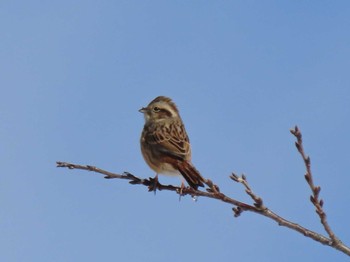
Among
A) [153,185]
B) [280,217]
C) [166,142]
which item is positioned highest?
[166,142]

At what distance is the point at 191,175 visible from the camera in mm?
8539

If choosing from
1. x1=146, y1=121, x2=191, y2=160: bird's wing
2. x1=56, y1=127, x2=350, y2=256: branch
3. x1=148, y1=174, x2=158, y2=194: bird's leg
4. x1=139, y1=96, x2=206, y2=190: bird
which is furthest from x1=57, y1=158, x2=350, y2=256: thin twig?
x1=146, y1=121, x2=191, y2=160: bird's wing

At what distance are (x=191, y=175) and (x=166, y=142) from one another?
2572 mm

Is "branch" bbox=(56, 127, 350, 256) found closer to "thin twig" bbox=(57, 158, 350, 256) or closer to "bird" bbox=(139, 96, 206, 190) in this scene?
"thin twig" bbox=(57, 158, 350, 256)

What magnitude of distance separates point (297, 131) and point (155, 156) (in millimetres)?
5774

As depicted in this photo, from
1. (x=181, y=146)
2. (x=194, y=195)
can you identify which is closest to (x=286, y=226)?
(x=194, y=195)

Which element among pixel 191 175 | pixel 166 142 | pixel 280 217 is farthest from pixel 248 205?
pixel 166 142

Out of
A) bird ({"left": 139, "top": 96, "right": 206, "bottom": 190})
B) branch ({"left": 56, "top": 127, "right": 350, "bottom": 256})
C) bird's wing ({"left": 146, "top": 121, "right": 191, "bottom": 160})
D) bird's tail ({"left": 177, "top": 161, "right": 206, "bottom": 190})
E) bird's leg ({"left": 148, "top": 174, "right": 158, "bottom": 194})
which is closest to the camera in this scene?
branch ({"left": 56, "top": 127, "right": 350, "bottom": 256})

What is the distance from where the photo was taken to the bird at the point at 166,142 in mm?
9396

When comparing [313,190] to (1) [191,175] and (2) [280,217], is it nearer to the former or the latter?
(2) [280,217]

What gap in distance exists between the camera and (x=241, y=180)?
5.50 meters

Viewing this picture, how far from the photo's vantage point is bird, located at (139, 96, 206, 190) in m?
9.40

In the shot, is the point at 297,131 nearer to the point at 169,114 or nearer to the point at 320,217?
the point at 320,217

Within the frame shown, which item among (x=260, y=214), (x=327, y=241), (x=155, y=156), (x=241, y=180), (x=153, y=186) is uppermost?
(x=155, y=156)
